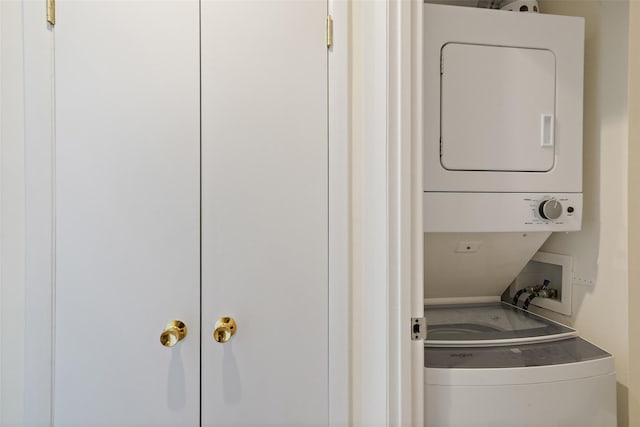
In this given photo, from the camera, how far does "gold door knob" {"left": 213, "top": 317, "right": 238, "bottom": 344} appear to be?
0.96m

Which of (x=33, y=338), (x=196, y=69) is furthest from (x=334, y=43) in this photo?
(x=33, y=338)

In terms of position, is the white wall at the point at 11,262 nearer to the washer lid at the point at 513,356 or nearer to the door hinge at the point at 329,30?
the door hinge at the point at 329,30

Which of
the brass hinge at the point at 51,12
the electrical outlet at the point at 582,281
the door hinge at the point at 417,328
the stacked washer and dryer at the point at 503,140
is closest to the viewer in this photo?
the door hinge at the point at 417,328

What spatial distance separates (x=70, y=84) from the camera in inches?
38.5

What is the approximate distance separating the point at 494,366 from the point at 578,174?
0.76 metres

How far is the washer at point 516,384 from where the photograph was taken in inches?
36.1

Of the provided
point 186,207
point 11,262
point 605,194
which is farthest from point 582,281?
point 11,262

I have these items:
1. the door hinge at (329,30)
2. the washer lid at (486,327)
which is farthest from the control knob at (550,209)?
the door hinge at (329,30)

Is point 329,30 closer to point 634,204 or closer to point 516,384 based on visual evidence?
point 634,204

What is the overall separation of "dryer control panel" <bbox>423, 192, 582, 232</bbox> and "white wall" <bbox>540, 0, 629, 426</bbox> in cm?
12

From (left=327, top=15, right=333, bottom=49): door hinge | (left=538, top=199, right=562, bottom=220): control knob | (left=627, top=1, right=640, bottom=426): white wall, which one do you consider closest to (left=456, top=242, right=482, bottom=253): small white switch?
(left=538, top=199, right=562, bottom=220): control knob

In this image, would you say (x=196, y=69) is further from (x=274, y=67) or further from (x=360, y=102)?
(x=360, y=102)

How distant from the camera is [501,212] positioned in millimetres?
1114

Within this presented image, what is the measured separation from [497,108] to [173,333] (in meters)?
1.30
